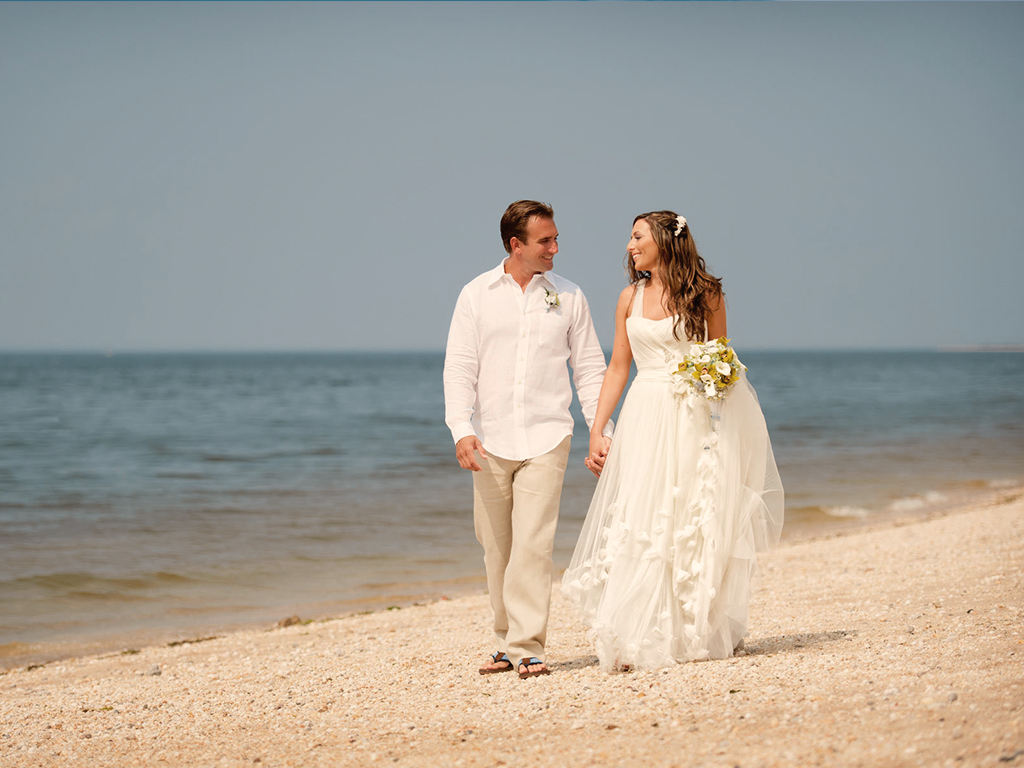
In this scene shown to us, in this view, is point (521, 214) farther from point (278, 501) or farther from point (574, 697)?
point (278, 501)

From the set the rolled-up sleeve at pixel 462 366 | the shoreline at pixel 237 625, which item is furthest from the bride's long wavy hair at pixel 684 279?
the shoreline at pixel 237 625

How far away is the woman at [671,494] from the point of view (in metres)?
4.74

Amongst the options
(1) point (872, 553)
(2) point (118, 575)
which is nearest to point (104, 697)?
(2) point (118, 575)

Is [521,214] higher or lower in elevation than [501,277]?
higher

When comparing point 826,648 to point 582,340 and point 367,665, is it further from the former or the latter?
point 367,665

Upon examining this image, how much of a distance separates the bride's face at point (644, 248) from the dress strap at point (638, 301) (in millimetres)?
85

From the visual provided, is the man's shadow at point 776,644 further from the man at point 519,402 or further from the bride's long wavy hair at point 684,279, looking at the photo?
the bride's long wavy hair at point 684,279

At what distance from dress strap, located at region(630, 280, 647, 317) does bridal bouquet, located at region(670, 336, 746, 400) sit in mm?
340

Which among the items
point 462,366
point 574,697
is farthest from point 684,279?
point 574,697

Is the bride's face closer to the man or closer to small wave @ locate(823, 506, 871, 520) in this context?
the man

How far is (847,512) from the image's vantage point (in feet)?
46.6

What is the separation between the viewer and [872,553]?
9.54 m

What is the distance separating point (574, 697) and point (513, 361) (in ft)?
5.48

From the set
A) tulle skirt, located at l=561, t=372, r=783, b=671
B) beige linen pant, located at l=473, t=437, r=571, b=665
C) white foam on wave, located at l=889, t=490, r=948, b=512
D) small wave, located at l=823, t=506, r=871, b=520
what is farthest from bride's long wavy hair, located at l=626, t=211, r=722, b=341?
white foam on wave, located at l=889, t=490, r=948, b=512
